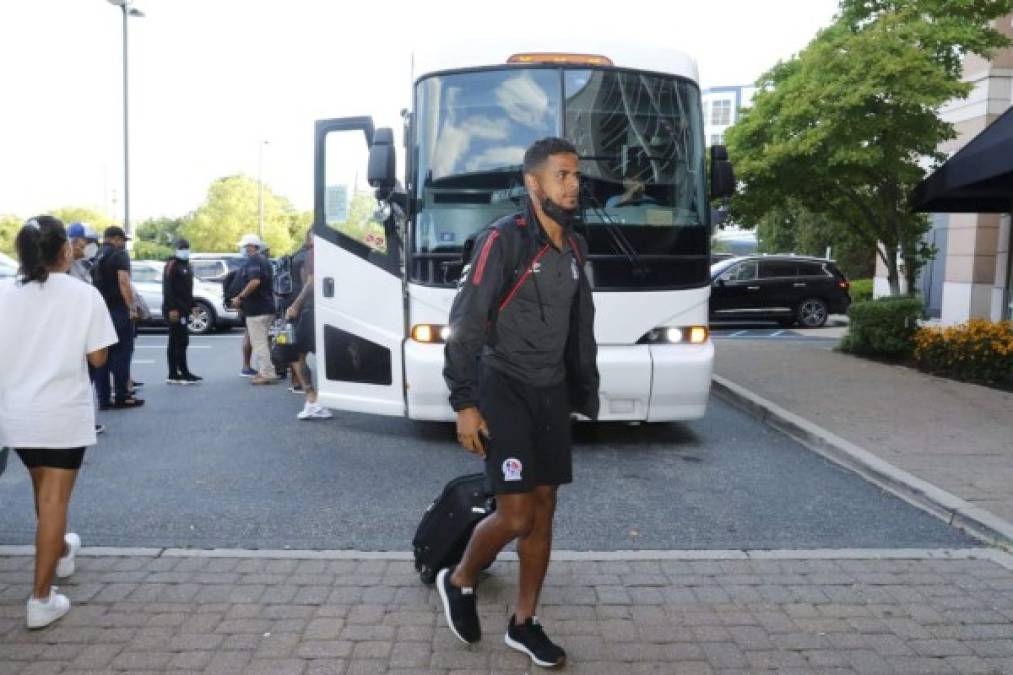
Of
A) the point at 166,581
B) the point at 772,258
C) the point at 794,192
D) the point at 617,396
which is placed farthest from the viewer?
the point at 772,258

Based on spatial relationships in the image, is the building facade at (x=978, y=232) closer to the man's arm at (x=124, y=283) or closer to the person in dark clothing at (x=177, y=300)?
the person in dark clothing at (x=177, y=300)

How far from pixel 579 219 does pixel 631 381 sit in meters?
1.30

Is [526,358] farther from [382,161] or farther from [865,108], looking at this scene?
[865,108]

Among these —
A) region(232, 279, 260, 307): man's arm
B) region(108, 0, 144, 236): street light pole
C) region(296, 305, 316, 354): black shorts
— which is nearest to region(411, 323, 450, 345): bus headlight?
region(296, 305, 316, 354): black shorts

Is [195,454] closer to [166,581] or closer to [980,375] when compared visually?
[166,581]

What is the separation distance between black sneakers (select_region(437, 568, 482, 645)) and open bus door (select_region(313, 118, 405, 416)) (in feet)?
11.4

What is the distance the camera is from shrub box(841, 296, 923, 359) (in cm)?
1320

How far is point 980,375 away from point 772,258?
1002 centimetres

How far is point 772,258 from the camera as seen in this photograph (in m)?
20.7

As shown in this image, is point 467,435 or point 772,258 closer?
point 467,435

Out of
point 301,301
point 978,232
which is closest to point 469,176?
point 301,301

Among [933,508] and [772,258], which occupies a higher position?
[772,258]

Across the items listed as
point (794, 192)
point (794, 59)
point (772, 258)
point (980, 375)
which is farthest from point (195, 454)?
point (772, 258)

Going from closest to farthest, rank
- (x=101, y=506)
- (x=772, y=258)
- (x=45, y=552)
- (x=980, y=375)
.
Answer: (x=45, y=552) < (x=101, y=506) < (x=980, y=375) < (x=772, y=258)
